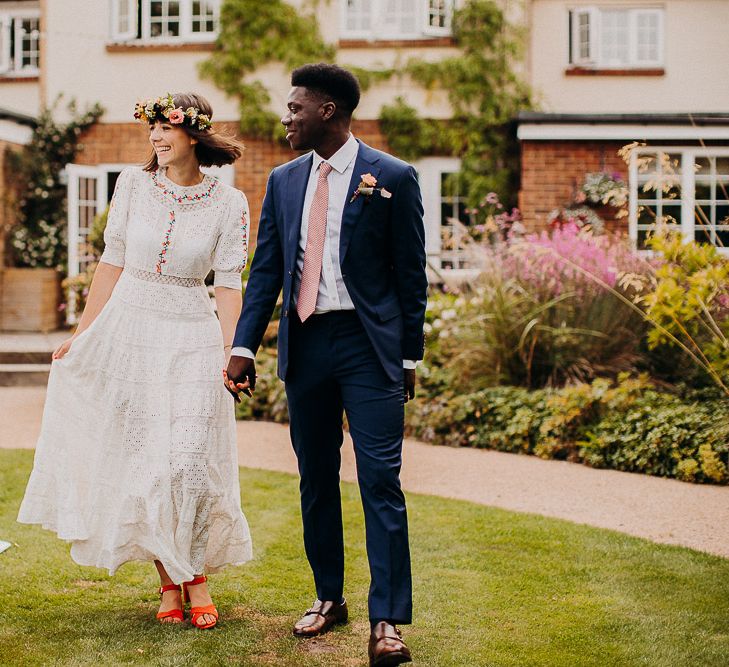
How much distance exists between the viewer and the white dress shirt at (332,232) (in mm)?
3482

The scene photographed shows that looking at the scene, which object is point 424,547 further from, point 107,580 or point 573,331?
point 573,331

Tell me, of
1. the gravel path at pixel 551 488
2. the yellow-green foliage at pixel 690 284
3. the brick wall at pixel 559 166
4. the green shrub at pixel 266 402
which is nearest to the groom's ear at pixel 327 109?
the gravel path at pixel 551 488

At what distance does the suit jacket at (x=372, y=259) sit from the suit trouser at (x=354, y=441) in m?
0.07

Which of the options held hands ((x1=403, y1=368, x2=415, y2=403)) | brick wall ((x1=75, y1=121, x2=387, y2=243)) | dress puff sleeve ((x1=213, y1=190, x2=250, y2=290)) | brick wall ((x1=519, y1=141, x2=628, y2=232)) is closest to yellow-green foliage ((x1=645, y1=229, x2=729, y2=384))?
held hands ((x1=403, y1=368, x2=415, y2=403))

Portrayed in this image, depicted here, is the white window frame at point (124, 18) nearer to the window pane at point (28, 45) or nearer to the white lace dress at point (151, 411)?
the window pane at point (28, 45)

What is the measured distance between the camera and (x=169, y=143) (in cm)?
389

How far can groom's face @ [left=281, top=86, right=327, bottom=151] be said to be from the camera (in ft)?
11.4

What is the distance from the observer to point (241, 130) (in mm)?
14305

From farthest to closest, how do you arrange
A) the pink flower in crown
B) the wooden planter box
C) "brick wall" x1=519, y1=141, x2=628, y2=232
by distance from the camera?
the wooden planter box < "brick wall" x1=519, y1=141, x2=628, y2=232 < the pink flower in crown

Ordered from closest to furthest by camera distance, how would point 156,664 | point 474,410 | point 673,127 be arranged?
point 156,664 < point 474,410 < point 673,127

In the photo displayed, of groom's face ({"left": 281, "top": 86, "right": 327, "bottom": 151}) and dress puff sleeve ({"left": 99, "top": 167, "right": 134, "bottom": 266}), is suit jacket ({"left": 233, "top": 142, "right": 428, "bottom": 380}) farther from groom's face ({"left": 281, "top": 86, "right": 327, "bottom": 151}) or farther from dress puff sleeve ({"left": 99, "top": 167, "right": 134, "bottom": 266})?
dress puff sleeve ({"left": 99, "top": 167, "right": 134, "bottom": 266})

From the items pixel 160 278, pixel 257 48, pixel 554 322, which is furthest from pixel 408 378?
pixel 257 48

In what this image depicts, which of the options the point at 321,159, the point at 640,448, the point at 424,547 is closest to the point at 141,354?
the point at 321,159

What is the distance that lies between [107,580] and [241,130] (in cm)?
1061
